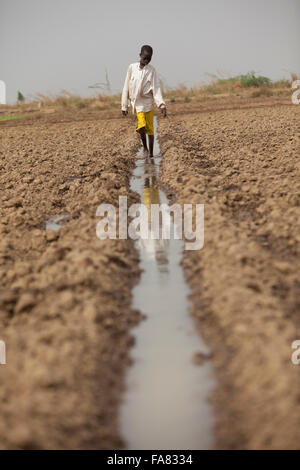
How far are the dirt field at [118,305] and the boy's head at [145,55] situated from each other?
5.77 ft

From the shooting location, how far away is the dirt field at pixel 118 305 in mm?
2281

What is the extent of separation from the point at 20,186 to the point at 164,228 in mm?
3071

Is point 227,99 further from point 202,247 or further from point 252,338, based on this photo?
point 252,338

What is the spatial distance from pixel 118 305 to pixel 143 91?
5182mm

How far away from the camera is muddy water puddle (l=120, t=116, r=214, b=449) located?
93.2 inches

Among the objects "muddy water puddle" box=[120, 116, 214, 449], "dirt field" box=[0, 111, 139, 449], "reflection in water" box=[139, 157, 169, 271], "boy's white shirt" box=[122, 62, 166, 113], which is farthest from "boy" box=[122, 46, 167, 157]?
"muddy water puddle" box=[120, 116, 214, 449]

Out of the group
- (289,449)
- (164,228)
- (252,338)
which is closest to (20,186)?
(164,228)

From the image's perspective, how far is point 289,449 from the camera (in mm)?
2107

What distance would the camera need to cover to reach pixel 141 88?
756cm
